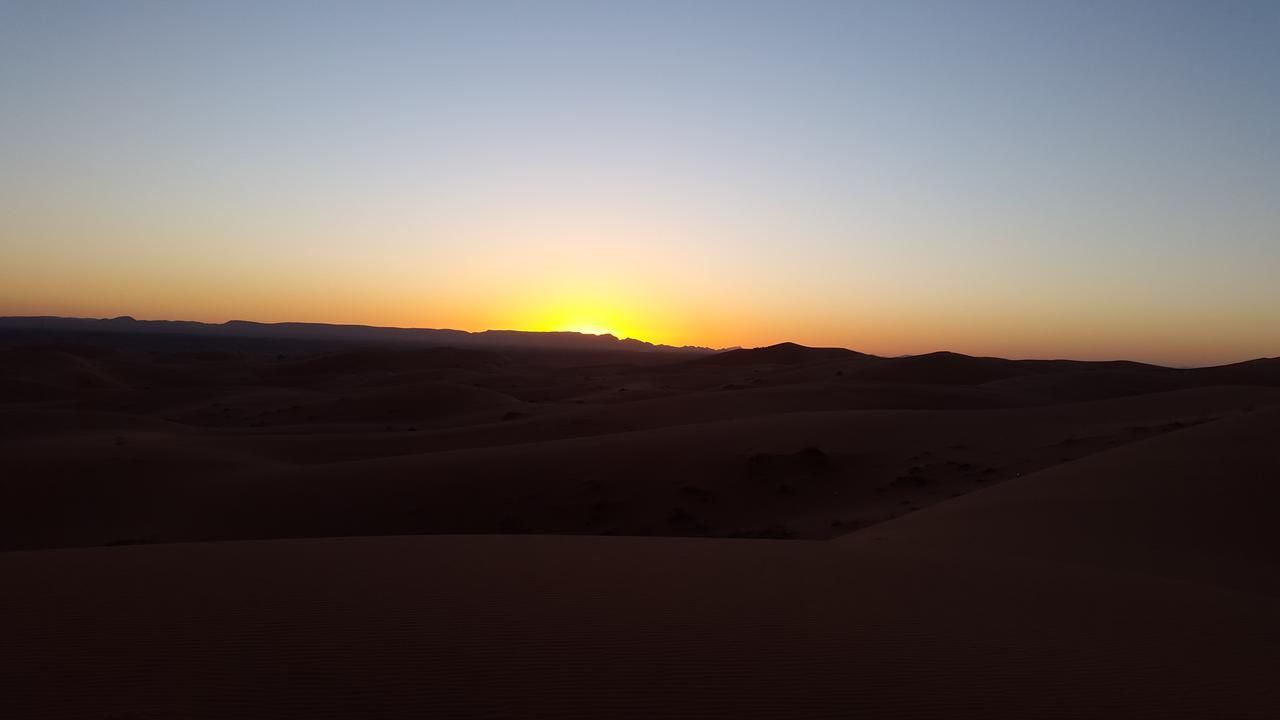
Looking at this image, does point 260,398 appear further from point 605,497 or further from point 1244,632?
point 1244,632

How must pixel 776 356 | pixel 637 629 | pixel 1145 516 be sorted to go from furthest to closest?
pixel 776 356
pixel 1145 516
pixel 637 629

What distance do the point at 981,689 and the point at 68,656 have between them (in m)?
6.16

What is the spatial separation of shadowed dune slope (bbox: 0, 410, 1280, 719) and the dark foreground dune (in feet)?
0.11

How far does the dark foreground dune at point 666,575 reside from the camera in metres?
4.67

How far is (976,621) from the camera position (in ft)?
20.0

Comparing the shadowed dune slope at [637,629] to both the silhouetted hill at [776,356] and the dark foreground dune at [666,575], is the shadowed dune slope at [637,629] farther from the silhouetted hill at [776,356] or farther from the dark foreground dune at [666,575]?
the silhouetted hill at [776,356]

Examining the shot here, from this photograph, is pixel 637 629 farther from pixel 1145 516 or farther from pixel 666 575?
pixel 1145 516

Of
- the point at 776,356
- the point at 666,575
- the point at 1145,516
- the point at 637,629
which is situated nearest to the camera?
the point at 637,629

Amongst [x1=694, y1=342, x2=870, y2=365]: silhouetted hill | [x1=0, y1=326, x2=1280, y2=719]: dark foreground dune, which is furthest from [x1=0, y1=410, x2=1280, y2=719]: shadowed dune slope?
[x1=694, y1=342, x2=870, y2=365]: silhouetted hill

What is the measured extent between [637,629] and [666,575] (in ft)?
5.84

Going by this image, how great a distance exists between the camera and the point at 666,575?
7.33m

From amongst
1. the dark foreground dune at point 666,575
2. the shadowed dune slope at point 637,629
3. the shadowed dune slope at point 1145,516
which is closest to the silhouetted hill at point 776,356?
the dark foreground dune at point 666,575

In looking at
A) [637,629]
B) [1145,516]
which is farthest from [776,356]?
[637,629]

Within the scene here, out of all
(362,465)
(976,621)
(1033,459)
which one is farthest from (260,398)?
(976,621)
